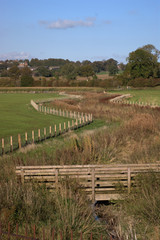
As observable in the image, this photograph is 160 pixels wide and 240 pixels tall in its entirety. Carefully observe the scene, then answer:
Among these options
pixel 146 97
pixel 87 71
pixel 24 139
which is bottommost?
pixel 24 139

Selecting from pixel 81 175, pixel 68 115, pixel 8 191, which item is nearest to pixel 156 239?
pixel 8 191

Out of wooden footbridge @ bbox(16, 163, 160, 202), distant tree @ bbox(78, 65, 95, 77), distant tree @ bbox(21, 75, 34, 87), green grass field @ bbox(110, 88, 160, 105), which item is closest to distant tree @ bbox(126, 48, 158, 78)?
green grass field @ bbox(110, 88, 160, 105)

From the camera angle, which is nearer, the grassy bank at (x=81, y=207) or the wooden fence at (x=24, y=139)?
the grassy bank at (x=81, y=207)

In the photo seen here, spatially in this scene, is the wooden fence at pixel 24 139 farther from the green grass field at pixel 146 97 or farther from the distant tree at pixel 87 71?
the distant tree at pixel 87 71

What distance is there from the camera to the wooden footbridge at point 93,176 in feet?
41.5

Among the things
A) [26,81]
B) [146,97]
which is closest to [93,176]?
[146,97]

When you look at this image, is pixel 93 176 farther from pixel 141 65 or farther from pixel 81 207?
pixel 141 65

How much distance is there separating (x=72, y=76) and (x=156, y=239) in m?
145

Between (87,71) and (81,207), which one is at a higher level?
(87,71)

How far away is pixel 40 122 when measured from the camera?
135 feet

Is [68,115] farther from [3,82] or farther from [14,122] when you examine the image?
[3,82]

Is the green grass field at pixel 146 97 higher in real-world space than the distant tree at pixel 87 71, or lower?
lower

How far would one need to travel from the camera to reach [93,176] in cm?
1263

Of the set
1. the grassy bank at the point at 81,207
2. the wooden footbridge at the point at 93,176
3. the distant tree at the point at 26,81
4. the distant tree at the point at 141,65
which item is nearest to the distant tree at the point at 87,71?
the distant tree at the point at 26,81
